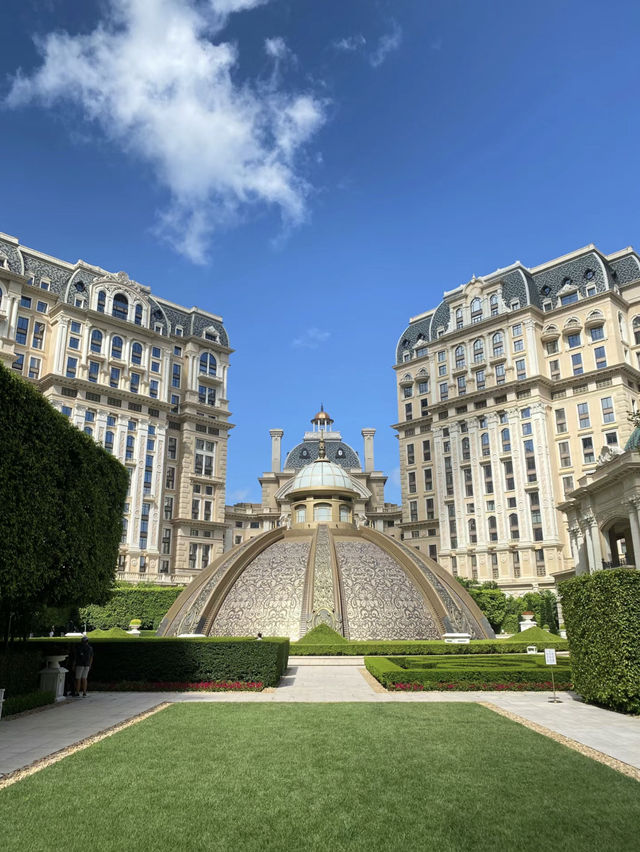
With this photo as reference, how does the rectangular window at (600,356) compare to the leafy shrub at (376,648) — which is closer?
the leafy shrub at (376,648)

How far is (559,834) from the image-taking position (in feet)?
23.2

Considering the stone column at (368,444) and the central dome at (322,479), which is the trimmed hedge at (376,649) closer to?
the central dome at (322,479)

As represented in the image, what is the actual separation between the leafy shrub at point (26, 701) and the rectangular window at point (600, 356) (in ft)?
224

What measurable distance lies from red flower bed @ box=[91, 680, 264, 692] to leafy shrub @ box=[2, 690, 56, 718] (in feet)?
11.8

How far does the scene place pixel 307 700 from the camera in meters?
17.8

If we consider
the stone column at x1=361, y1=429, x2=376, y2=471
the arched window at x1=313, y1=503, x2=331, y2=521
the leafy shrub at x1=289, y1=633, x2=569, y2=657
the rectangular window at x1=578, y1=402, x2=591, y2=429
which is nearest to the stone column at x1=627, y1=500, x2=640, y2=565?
the leafy shrub at x1=289, y1=633, x2=569, y2=657

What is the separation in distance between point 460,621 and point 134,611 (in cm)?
3068

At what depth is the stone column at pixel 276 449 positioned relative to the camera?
4488 inches

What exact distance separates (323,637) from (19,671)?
15168 millimetres

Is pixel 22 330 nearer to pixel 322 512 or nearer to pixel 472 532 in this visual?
pixel 322 512

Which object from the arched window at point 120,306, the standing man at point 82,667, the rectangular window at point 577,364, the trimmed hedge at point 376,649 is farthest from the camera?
the arched window at point 120,306

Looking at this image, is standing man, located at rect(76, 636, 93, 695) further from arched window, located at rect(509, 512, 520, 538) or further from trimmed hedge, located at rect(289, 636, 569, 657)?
arched window, located at rect(509, 512, 520, 538)

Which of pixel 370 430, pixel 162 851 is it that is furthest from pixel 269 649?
pixel 370 430

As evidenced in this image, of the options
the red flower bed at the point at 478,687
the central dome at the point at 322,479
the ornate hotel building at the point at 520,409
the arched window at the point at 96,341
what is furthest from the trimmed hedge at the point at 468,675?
the arched window at the point at 96,341
